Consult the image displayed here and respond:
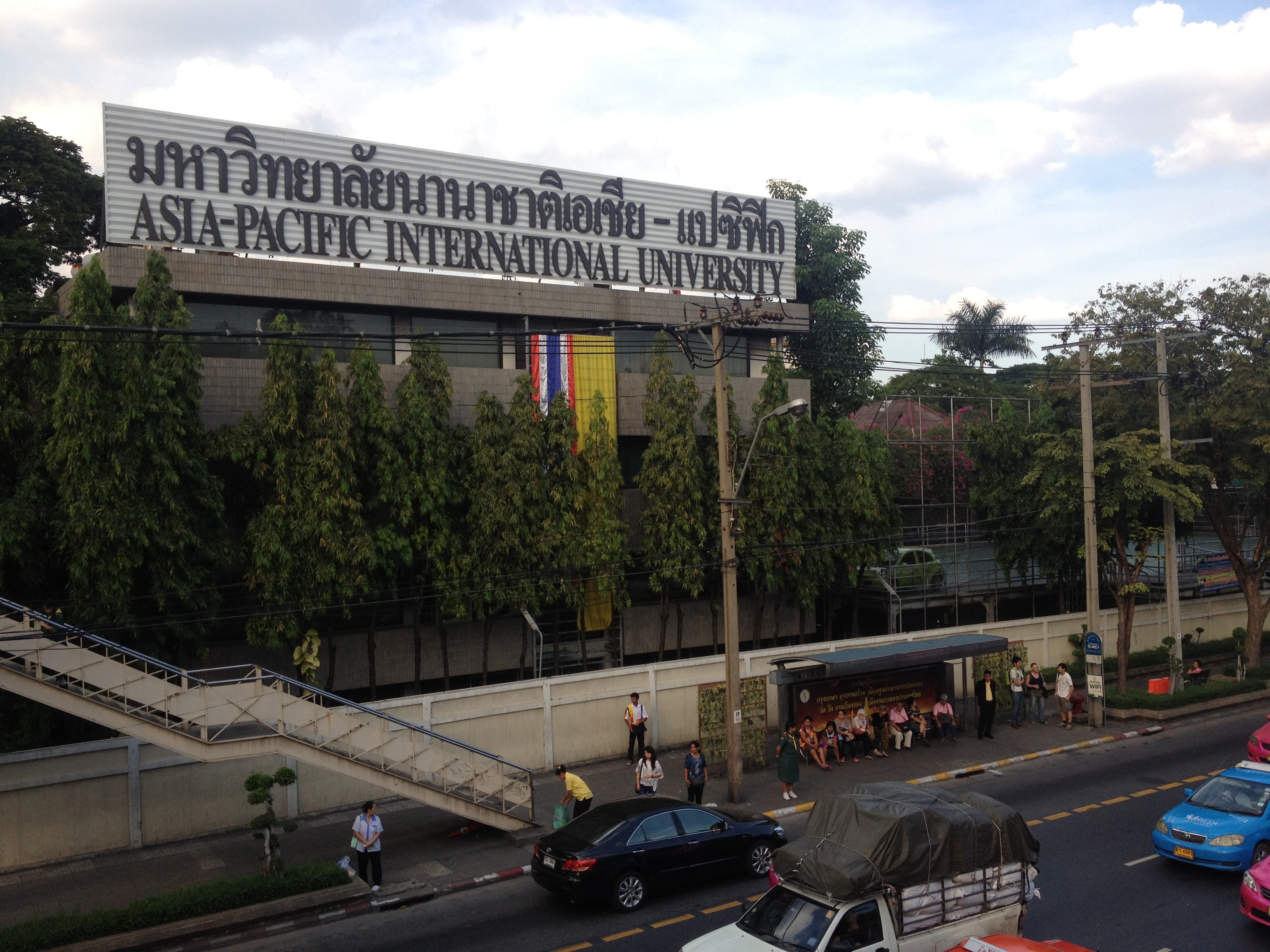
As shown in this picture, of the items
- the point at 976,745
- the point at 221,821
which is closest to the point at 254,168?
the point at 221,821

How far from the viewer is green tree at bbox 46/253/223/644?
61.6 feet

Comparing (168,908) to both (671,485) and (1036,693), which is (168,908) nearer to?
(671,485)

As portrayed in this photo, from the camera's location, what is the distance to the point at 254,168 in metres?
24.9

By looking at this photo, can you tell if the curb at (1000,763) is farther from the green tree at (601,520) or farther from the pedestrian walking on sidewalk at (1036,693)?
the green tree at (601,520)

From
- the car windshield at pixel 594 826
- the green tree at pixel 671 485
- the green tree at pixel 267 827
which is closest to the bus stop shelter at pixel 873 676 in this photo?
the green tree at pixel 671 485

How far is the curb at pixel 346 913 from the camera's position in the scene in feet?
45.0

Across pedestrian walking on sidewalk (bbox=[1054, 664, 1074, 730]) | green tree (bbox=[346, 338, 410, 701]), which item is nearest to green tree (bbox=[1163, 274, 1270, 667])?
pedestrian walking on sidewalk (bbox=[1054, 664, 1074, 730])

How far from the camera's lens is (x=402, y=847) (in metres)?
17.8

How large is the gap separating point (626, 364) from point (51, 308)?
15.2 m

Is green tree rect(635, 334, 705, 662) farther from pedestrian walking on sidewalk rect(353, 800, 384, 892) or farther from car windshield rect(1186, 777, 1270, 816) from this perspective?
car windshield rect(1186, 777, 1270, 816)

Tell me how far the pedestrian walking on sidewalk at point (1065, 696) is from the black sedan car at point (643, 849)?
13584 millimetres

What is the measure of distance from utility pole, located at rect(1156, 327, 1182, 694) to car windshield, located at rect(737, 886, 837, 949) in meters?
21.4

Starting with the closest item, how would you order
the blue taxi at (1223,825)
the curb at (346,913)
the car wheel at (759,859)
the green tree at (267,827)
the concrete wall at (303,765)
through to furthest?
the curb at (346,913), the blue taxi at (1223,825), the green tree at (267,827), the car wheel at (759,859), the concrete wall at (303,765)

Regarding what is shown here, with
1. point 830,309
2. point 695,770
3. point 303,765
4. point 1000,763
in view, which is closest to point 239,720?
point 303,765
